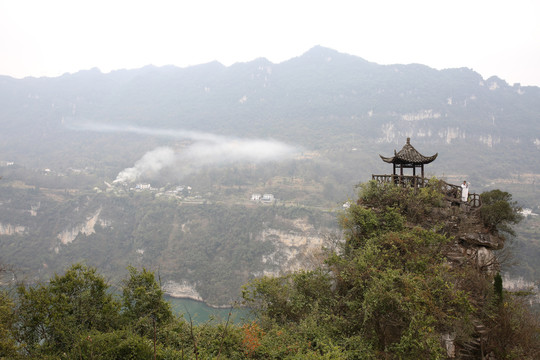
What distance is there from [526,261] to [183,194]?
9462cm

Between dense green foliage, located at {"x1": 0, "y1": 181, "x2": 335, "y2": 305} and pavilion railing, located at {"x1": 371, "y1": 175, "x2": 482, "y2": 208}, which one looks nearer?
pavilion railing, located at {"x1": 371, "y1": 175, "x2": 482, "y2": 208}

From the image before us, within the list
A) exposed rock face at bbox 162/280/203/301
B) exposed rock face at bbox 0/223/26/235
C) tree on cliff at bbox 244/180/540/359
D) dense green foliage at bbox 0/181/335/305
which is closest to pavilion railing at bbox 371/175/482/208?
tree on cliff at bbox 244/180/540/359

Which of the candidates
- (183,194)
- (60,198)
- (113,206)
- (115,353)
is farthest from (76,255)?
(115,353)

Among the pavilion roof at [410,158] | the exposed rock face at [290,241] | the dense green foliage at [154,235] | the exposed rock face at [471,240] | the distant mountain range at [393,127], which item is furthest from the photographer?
the distant mountain range at [393,127]

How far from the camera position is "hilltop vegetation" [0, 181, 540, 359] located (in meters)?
7.87

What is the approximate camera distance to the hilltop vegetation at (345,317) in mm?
7871

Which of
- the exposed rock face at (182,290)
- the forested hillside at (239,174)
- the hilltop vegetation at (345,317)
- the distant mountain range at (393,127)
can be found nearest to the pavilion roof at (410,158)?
the hilltop vegetation at (345,317)

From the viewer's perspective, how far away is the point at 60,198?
320 ft

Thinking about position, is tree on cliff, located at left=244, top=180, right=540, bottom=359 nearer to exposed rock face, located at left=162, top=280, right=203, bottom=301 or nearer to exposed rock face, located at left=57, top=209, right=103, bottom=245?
exposed rock face, located at left=162, top=280, right=203, bottom=301

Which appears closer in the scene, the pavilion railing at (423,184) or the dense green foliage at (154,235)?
the pavilion railing at (423,184)

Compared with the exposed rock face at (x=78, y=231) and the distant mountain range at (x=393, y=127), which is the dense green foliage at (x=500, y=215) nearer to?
the exposed rock face at (x=78, y=231)

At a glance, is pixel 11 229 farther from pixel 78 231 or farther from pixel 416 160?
pixel 416 160

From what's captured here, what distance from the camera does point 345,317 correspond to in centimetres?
1034

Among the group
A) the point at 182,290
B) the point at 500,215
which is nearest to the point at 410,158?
the point at 500,215
